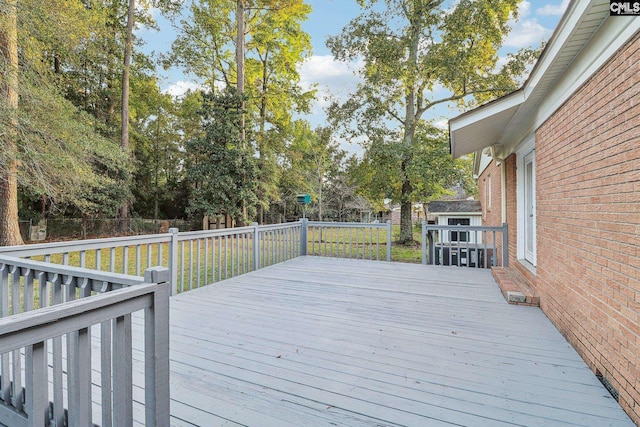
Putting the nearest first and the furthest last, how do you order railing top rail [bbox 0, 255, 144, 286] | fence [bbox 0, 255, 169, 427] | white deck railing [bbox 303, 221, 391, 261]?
fence [bbox 0, 255, 169, 427] < railing top rail [bbox 0, 255, 144, 286] < white deck railing [bbox 303, 221, 391, 261]

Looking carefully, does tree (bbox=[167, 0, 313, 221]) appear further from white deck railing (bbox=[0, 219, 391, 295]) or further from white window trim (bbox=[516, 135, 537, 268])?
white window trim (bbox=[516, 135, 537, 268])

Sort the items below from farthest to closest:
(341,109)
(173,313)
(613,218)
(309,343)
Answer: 1. (341,109)
2. (173,313)
3. (309,343)
4. (613,218)

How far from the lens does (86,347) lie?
1.30 m

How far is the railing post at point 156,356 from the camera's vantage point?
148cm

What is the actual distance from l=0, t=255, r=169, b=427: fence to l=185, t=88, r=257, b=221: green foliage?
1229 cm

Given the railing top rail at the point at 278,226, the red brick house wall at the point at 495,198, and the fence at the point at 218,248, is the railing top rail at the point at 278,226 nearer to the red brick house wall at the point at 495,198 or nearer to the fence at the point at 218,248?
the fence at the point at 218,248

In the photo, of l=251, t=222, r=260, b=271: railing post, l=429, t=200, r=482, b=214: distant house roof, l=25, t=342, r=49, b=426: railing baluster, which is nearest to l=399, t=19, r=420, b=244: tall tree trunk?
l=429, t=200, r=482, b=214: distant house roof

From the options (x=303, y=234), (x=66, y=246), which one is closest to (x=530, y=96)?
(x=66, y=246)

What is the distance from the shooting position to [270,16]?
14719 millimetres

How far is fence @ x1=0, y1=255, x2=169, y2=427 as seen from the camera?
3.78 ft

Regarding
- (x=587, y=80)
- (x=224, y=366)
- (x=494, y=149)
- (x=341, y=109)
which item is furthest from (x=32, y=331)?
(x=341, y=109)

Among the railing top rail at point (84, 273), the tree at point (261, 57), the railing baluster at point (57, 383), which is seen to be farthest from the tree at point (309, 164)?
the railing baluster at point (57, 383)

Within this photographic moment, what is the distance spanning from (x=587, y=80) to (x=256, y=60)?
17.4 metres

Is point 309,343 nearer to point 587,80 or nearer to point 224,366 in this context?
point 224,366
